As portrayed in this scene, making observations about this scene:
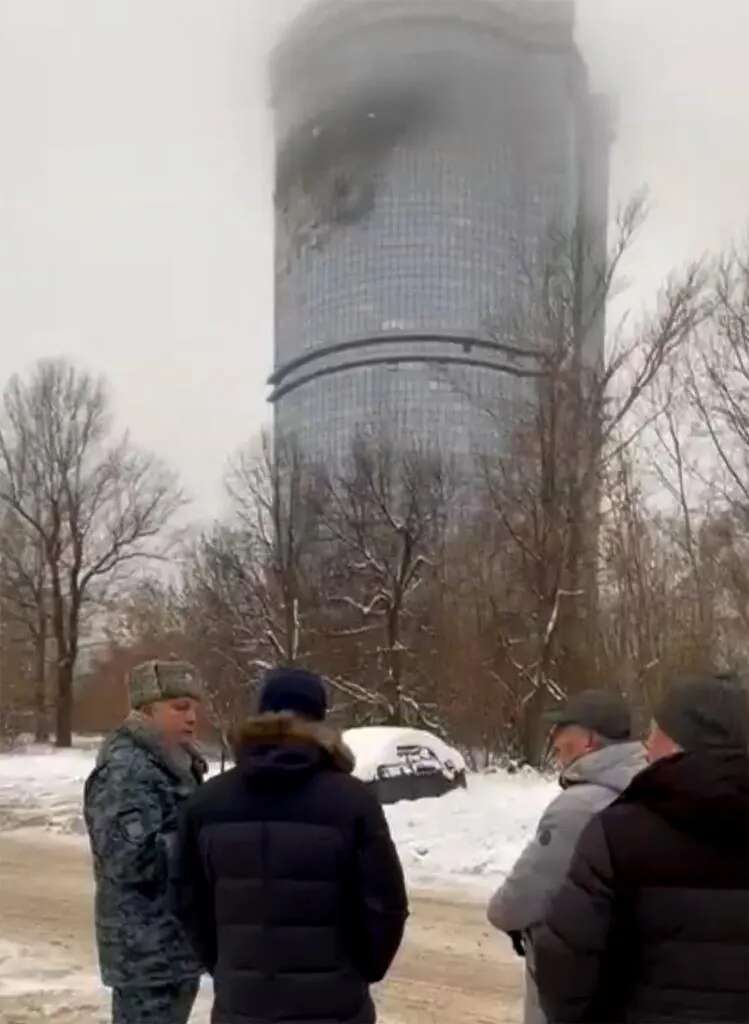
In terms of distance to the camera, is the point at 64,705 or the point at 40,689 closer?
the point at 64,705

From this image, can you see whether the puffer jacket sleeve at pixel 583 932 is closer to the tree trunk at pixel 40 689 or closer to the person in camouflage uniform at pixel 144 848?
the person in camouflage uniform at pixel 144 848

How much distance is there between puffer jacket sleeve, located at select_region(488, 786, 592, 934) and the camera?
10.4 feet

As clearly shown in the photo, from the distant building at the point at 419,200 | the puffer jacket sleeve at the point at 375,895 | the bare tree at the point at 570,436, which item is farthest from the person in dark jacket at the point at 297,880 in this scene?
the bare tree at the point at 570,436

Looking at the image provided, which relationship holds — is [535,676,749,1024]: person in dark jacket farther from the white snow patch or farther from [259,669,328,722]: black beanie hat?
the white snow patch

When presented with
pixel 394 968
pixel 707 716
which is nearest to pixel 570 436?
pixel 394 968

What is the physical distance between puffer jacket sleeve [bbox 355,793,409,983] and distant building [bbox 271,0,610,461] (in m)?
11.6

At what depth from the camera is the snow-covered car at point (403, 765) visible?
14.2 m

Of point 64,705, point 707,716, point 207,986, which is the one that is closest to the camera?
point 707,716

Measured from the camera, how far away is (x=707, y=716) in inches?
99.7

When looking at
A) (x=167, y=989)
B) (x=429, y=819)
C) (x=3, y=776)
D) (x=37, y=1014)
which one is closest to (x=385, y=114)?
(x=3, y=776)

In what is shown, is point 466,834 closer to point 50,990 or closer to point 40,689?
point 50,990

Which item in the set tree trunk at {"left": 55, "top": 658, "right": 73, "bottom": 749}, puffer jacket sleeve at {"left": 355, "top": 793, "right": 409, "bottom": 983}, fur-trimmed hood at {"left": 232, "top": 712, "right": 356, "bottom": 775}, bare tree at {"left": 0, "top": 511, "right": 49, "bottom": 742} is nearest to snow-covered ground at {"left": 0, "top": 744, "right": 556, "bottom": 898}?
puffer jacket sleeve at {"left": 355, "top": 793, "right": 409, "bottom": 983}

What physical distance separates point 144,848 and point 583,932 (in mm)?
1570

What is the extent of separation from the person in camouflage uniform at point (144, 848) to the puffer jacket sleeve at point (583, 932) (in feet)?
4.48
